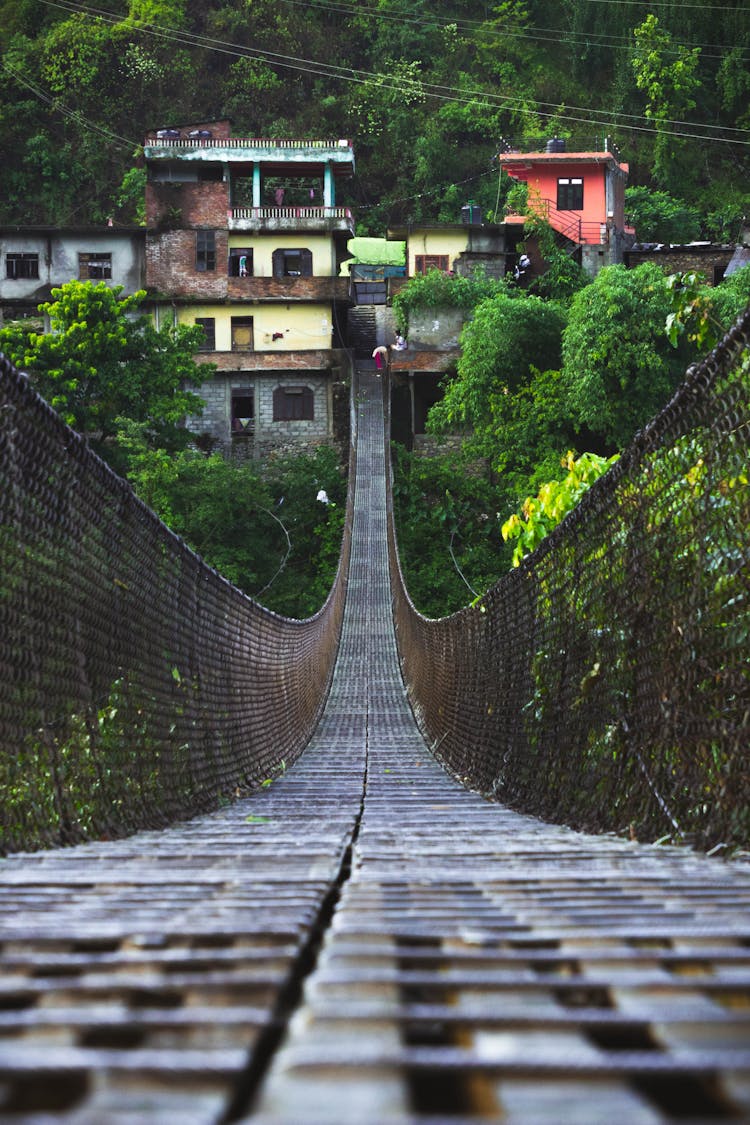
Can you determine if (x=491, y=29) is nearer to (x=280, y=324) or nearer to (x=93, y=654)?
(x=280, y=324)

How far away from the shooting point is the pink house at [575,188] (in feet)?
101

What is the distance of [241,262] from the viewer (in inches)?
1126

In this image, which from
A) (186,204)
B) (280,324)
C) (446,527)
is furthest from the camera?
(280,324)

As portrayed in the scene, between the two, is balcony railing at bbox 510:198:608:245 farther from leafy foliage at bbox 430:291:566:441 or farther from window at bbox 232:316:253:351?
window at bbox 232:316:253:351

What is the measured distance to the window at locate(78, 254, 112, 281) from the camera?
2812cm

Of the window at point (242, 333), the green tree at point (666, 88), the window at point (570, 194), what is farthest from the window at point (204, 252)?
the green tree at point (666, 88)

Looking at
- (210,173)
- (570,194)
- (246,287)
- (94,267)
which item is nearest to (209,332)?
(246,287)

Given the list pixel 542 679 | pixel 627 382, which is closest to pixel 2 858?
pixel 542 679

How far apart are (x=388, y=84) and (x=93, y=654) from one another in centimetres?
3974

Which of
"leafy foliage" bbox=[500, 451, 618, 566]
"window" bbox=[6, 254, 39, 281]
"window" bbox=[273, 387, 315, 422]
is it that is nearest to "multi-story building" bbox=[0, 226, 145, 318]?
"window" bbox=[6, 254, 39, 281]

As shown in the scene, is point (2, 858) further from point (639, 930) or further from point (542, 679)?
point (542, 679)

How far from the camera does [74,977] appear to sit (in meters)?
1.21

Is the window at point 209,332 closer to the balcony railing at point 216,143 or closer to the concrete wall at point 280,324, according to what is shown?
the concrete wall at point 280,324

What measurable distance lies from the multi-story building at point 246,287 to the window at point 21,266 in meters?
2.23
